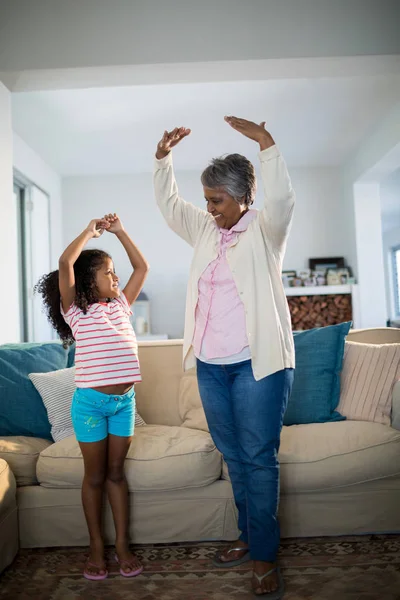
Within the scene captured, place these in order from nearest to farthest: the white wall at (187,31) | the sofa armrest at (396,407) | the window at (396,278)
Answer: the sofa armrest at (396,407), the white wall at (187,31), the window at (396,278)

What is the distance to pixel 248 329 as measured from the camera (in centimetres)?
183

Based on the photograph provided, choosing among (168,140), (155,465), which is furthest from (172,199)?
(155,465)

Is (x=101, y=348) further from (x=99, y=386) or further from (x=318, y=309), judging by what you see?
(x=318, y=309)

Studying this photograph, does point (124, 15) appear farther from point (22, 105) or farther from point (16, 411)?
point (16, 411)

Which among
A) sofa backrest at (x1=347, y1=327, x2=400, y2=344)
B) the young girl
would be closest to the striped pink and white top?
the young girl

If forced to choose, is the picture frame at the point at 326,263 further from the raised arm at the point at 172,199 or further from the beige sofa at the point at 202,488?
the raised arm at the point at 172,199

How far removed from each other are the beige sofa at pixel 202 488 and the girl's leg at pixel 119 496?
12 centimetres

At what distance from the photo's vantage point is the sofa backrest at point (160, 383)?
2822mm

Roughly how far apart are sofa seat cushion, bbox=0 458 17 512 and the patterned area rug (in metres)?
0.22

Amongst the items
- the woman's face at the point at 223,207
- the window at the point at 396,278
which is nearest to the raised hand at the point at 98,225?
the woman's face at the point at 223,207

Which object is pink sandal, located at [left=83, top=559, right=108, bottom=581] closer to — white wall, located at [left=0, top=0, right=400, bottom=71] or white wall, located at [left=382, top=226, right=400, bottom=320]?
white wall, located at [left=0, top=0, right=400, bottom=71]

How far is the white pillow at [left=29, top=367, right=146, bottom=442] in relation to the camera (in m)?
2.55

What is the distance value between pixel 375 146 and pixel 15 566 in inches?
207

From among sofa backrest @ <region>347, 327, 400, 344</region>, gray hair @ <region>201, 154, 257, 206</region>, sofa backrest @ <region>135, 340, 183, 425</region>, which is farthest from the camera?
sofa backrest @ <region>347, 327, 400, 344</region>
